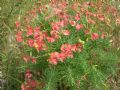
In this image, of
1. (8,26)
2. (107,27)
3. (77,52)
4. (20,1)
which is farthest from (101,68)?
(20,1)

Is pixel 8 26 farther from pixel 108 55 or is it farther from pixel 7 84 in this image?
pixel 108 55

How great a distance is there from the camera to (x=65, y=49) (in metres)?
2.92

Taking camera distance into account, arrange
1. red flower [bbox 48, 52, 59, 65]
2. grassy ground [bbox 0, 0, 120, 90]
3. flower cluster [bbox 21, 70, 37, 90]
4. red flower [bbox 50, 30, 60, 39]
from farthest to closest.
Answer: grassy ground [bbox 0, 0, 120, 90] → flower cluster [bbox 21, 70, 37, 90] → red flower [bbox 50, 30, 60, 39] → red flower [bbox 48, 52, 59, 65]

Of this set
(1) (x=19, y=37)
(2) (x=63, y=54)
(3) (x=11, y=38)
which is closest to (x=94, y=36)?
(2) (x=63, y=54)

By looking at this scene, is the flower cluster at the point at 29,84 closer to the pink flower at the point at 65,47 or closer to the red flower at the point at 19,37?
the red flower at the point at 19,37

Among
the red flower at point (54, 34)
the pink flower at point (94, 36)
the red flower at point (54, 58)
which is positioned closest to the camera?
the red flower at point (54, 58)

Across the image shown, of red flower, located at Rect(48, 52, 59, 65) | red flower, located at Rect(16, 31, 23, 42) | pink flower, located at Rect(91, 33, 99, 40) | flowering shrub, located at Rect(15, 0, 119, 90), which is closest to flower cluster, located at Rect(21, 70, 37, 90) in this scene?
flowering shrub, located at Rect(15, 0, 119, 90)

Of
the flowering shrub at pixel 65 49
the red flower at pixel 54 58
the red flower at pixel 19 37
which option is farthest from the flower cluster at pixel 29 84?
the red flower at pixel 54 58

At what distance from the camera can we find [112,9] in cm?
407

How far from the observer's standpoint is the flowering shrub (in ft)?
9.84

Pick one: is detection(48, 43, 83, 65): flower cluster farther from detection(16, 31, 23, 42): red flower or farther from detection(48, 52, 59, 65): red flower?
detection(16, 31, 23, 42): red flower

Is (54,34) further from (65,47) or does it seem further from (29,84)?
(29,84)

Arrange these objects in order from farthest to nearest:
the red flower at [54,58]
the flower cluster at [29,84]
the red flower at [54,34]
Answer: the flower cluster at [29,84] < the red flower at [54,34] < the red flower at [54,58]

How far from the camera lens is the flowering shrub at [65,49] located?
2998 millimetres
